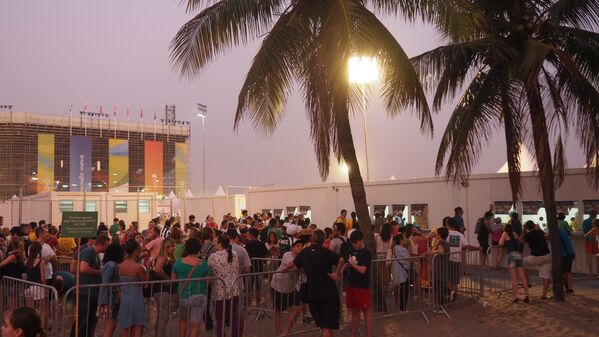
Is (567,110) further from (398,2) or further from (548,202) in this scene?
(398,2)

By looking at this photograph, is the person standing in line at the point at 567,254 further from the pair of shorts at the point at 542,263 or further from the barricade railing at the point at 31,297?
the barricade railing at the point at 31,297

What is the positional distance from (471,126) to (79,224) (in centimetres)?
875

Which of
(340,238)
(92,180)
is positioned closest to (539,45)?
(340,238)

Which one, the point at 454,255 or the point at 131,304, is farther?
the point at 454,255

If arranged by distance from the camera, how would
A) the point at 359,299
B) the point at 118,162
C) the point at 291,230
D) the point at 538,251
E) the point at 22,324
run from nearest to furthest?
the point at 22,324 < the point at 359,299 < the point at 538,251 < the point at 291,230 < the point at 118,162

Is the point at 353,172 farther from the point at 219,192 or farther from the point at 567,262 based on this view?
the point at 219,192

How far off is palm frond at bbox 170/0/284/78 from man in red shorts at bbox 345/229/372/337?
4601 mm

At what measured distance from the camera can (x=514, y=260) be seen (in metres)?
13.1

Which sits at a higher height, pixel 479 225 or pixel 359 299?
pixel 479 225

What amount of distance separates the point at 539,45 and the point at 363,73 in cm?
369

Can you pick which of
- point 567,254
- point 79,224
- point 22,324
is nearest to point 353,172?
point 567,254

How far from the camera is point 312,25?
11.7 m

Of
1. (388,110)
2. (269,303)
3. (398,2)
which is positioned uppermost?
(398,2)

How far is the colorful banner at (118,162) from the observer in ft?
249
